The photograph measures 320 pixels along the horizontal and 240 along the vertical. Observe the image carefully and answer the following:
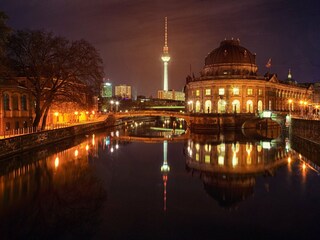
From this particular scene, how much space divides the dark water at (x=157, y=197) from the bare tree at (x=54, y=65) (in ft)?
40.0

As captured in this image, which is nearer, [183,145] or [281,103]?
[183,145]

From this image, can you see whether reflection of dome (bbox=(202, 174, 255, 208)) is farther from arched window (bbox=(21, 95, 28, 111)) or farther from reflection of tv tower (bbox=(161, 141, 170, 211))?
arched window (bbox=(21, 95, 28, 111))

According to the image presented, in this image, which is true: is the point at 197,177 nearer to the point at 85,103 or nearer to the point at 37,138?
the point at 37,138

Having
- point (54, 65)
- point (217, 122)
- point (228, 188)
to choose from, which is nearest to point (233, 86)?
point (217, 122)

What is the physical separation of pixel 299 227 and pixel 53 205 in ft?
53.4

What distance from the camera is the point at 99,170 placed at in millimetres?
36500

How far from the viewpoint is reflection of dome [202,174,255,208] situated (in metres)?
26.0

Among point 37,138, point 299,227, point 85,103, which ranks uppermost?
point 85,103

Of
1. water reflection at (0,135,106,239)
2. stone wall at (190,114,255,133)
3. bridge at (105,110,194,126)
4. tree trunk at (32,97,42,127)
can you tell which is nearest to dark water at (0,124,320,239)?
water reflection at (0,135,106,239)

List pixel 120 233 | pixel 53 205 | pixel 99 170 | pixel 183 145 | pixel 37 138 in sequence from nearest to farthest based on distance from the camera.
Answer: pixel 120 233, pixel 53 205, pixel 99 170, pixel 37 138, pixel 183 145

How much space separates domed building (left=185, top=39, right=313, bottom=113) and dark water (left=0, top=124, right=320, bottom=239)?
225ft

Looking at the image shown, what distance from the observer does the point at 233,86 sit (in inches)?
4419

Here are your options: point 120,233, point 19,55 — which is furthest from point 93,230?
point 19,55

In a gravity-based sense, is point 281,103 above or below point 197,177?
above
